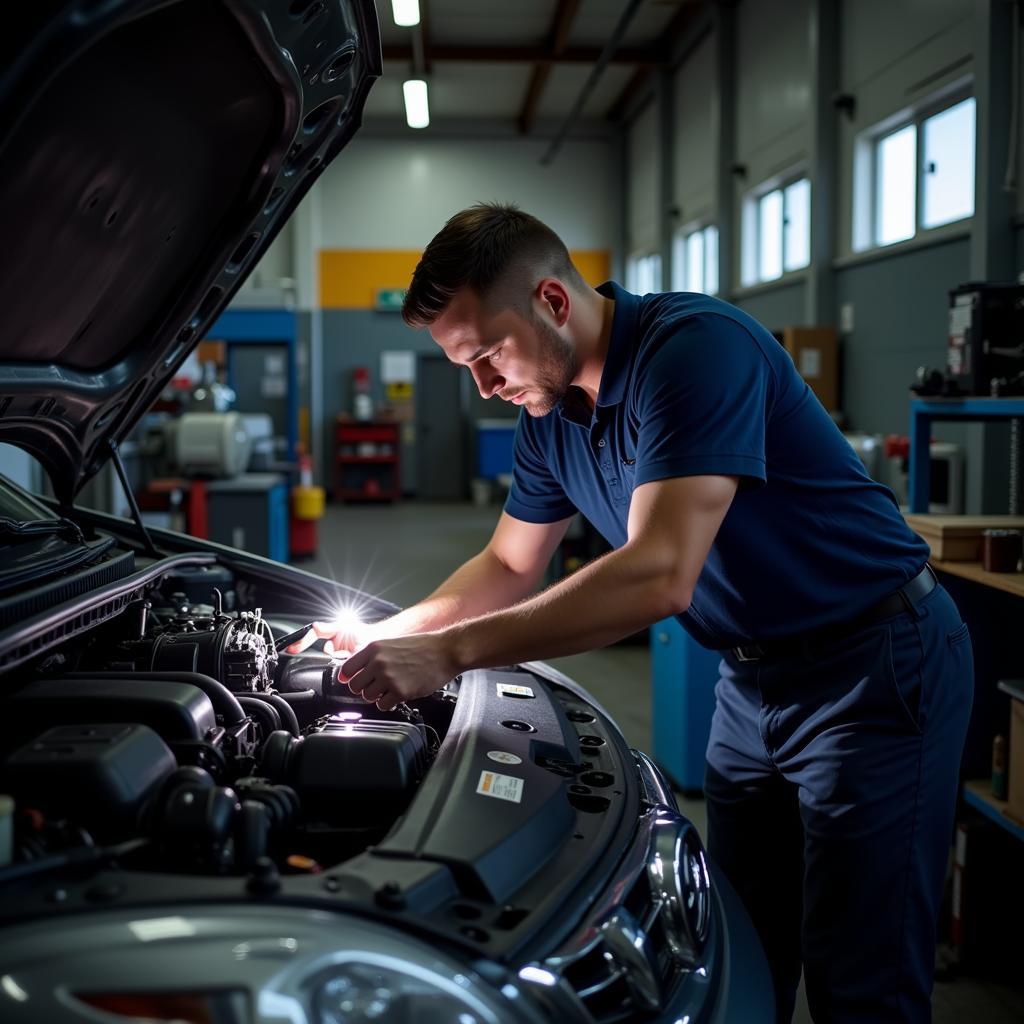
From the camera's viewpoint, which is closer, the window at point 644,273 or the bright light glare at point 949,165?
the bright light glare at point 949,165

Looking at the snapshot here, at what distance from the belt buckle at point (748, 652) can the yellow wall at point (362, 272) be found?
12116 mm

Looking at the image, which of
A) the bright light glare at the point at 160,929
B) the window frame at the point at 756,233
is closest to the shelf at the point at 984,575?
the bright light glare at the point at 160,929

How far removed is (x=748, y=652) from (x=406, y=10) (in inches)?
207

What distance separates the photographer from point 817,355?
6.54 metres

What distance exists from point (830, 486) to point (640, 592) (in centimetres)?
39

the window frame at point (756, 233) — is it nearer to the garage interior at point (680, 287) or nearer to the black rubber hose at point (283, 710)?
the garage interior at point (680, 287)

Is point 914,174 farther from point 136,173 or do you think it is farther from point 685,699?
Answer: point 136,173

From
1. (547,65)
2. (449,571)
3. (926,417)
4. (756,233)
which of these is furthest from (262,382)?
(926,417)

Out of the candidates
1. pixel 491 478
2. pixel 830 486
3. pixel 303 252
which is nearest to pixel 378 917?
pixel 830 486

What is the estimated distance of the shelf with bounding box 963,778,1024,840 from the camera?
90.8 inches

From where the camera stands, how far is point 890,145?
6.34 m

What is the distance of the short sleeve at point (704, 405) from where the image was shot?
4.36 feet

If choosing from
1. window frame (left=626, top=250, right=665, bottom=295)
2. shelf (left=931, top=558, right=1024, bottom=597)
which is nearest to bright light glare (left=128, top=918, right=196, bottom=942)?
shelf (left=931, top=558, right=1024, bottom=597)

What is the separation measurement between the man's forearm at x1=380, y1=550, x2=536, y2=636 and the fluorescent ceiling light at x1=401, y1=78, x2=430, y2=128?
6.55 m
